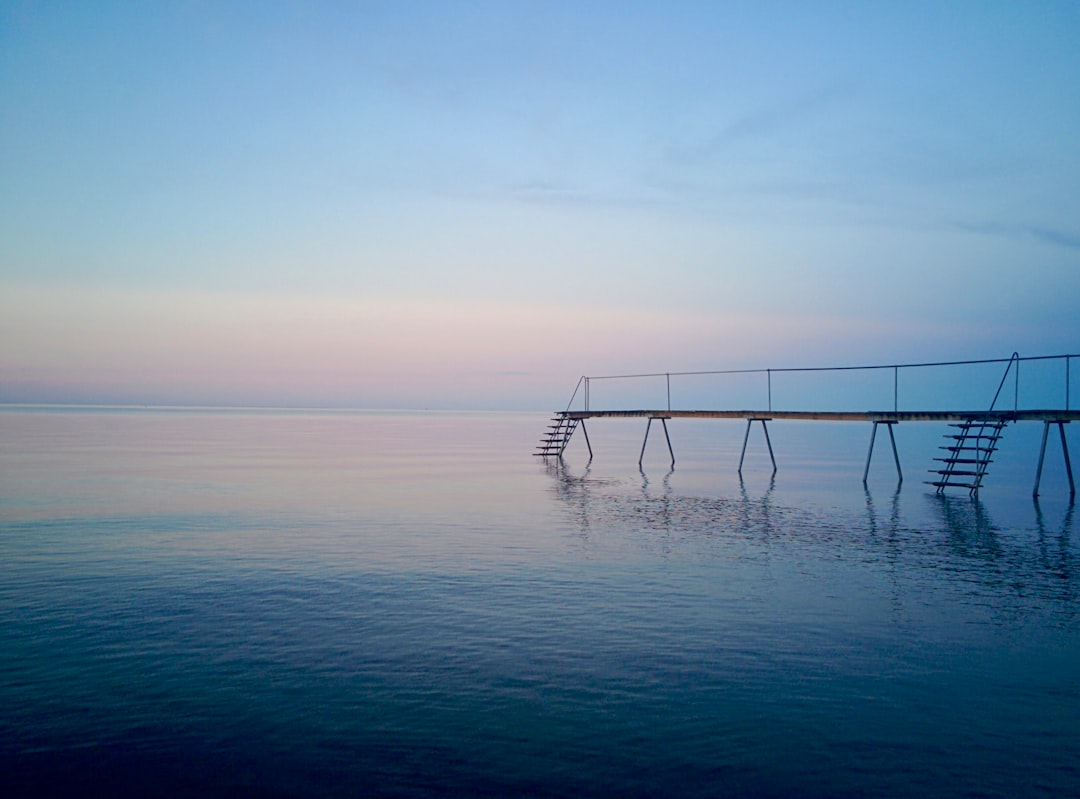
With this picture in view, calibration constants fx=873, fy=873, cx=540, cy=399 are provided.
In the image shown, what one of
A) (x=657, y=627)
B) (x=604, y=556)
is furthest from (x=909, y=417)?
(x=657, y=627)

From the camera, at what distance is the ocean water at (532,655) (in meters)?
7.66

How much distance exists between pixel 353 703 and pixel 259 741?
1.15 m

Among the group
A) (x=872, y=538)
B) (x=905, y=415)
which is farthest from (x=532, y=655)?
(x=905, y=415)

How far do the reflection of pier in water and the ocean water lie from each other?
14 cm

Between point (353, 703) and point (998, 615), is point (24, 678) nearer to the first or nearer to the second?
point (353, 703)

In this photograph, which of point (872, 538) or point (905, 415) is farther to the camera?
point (905, 415)

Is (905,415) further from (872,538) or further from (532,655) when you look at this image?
(532,655)

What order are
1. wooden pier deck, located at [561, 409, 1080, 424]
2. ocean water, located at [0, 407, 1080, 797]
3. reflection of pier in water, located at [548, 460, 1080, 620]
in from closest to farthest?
ocean water, located at [0, 407, 1080, 797]
reflection of pier in water, located at [548, 460, 1080, 620]
wooden pier deck, located at [561, 409, 1080, 424]

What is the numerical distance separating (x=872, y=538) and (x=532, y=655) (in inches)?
508

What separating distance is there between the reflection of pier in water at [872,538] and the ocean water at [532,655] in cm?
14

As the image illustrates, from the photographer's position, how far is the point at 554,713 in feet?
29.0

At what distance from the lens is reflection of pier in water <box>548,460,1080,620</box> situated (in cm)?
1578

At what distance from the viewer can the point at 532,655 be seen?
1077cm

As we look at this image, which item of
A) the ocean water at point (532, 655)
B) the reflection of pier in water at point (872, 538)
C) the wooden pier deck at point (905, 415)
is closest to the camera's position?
the ocean water at point (532, 655)
